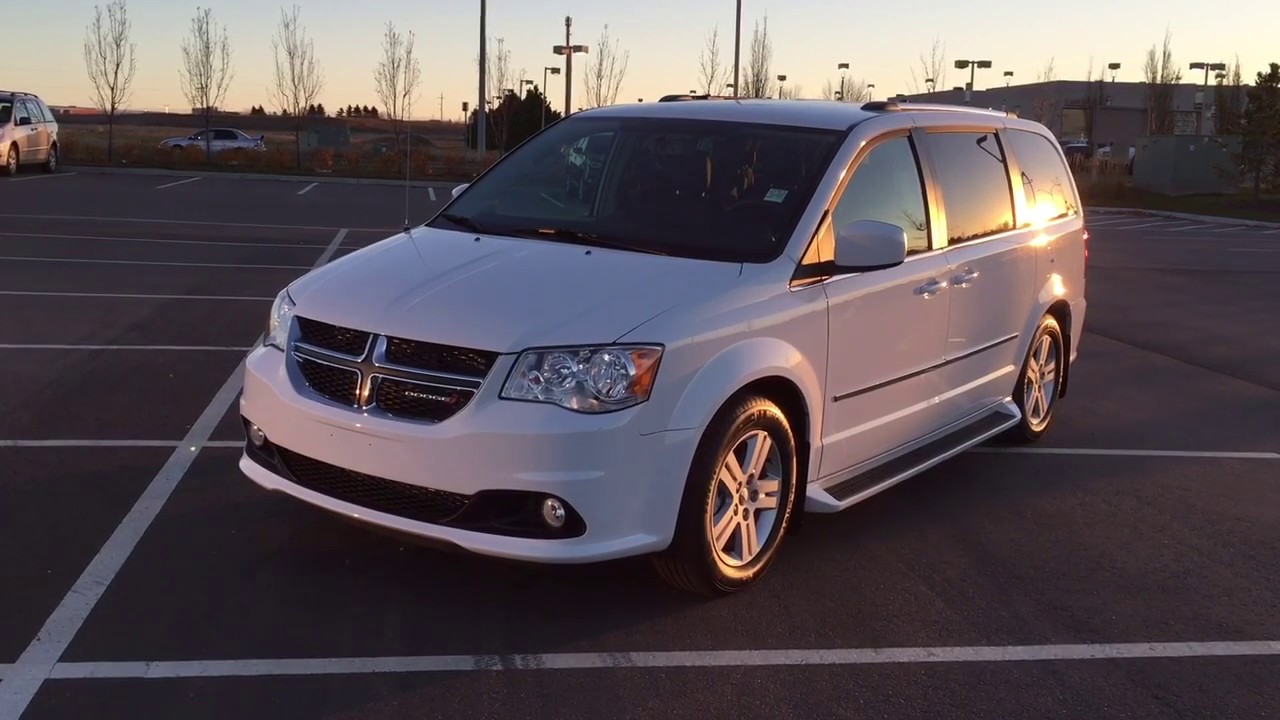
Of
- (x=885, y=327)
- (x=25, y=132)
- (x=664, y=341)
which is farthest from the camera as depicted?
(x=25, y=132)

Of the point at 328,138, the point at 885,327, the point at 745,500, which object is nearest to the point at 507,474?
the point at 745,500

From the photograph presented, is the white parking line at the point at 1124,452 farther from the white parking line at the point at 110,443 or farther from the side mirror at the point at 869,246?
the white parking line at the point at 110,443

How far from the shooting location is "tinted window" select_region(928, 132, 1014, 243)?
6.24m

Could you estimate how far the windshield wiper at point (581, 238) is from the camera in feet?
16.8

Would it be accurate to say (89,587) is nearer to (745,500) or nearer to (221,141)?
(745,500)

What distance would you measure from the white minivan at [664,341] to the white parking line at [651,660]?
354 mm

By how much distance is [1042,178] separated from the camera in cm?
749

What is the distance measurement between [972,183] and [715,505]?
2.70 meters

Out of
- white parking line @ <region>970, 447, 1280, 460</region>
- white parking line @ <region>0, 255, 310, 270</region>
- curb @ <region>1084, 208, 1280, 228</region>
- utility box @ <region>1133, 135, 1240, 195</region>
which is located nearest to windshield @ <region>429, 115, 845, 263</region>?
white parking line @ <region>970, 447, 1280, 460</region>

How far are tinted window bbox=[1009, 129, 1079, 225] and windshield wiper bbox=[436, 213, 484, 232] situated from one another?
3.11 m

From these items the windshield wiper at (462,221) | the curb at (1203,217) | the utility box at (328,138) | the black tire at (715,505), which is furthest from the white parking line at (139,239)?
the utility box at (328,138)

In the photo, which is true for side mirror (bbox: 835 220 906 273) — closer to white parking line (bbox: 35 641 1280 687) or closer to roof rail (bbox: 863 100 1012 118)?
roof rail (bbox: 863 100 1012 118)

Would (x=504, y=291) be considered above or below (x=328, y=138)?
below

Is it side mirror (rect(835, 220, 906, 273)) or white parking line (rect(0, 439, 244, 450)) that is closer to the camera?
side mirror (rect(835, 220, 906, 273))
